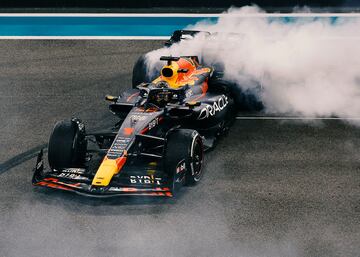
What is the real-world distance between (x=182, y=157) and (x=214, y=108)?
1944mm

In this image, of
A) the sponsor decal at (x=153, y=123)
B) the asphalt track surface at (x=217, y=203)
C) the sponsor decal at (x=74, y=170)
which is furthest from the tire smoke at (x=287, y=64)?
the sponsor decal at (x=74, y=170)

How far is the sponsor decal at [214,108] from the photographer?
39.3ft

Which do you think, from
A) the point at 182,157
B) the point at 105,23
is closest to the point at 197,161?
the point at 182,157

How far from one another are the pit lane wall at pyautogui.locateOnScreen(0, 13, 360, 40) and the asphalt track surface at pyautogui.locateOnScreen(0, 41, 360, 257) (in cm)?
440

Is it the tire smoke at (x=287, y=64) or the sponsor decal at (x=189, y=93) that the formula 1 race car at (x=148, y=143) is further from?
the tire smoke at (x=287, y=64)

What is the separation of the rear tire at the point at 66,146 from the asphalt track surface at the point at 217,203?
1.36 feet

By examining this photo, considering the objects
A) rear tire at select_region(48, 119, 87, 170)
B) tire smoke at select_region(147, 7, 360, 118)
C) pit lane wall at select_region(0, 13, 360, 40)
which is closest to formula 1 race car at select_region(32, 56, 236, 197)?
rear tire at select_region(48, 119, 87, 170)

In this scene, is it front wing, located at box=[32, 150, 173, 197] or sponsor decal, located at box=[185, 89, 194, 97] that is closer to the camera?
front wing, located at box=[32, 150, 173, 197]

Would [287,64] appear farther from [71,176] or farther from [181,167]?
[71,176]

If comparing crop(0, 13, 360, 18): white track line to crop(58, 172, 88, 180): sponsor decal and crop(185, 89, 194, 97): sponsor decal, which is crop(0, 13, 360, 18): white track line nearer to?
crop(185, 89, 194, 97): sponsor decal

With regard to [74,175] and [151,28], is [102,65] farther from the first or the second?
[74,175]

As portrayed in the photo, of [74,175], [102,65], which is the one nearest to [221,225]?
[74,175]

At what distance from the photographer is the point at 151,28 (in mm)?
19156

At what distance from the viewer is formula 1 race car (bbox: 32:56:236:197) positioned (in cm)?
1033
